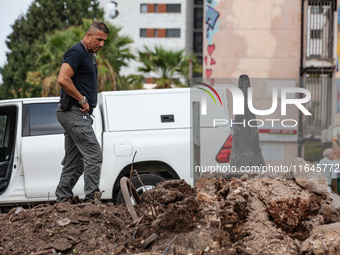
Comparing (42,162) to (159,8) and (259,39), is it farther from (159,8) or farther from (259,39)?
(159,8)

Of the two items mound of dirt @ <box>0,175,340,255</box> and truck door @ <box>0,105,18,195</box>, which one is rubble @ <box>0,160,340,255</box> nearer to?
mound of dirt @ <box>0,175,340,255</box>

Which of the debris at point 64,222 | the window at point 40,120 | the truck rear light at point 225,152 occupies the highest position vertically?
the window at point 40,120

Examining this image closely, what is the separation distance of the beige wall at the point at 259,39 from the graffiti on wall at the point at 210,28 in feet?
0.71

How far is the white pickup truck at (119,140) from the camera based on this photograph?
709cm

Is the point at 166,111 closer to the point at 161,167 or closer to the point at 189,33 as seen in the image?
the point at 161,167

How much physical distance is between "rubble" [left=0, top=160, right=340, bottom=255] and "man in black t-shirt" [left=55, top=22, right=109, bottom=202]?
2.73 ft

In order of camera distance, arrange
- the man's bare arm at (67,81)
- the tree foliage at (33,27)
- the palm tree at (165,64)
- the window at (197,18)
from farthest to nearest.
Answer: the window at (197,18) < the tree foliage at (33,27) < the palm tree at (165,64) < the man's bare arm at (67,81)

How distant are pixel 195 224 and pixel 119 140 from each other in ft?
10.7

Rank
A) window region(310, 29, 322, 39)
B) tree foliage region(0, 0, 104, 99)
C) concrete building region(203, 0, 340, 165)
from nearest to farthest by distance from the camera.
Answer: window region(310, 29, 322, 39)
concrete building region(203, 0, 340, 165)
tree foliage region(0, 0, 104, 99)

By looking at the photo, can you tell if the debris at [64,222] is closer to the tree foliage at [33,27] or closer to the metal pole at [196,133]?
the metal pole at [196,133]

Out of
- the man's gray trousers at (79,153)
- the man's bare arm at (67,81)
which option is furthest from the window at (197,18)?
the man's bare arm at (67,81)

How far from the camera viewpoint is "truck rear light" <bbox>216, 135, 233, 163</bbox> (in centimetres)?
702

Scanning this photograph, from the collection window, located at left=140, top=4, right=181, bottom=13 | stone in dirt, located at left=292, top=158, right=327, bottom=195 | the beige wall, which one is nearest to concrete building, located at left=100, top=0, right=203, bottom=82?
window, located at left=140, top=4, right=181, bottom=13

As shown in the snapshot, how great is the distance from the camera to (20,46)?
1511 inches
